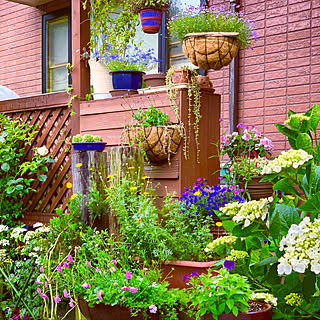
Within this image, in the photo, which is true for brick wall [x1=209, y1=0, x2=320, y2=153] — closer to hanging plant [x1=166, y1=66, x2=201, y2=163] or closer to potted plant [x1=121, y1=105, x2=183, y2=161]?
hanging plant [x1=166, y1=66, x2=201, y2=163]

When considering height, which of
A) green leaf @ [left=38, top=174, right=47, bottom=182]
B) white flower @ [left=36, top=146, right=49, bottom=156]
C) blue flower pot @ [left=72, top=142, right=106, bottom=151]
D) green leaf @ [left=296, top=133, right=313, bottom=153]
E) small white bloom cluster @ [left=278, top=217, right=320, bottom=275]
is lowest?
green leaf @ [left=38, top=174, right=47, bottom=182]

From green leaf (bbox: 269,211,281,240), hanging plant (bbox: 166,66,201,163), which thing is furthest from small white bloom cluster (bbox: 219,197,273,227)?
hanging plant (bbox: 166,66,201,163)

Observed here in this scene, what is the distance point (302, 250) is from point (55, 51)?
6884 millimetres

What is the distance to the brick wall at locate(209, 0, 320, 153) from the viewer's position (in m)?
4.96

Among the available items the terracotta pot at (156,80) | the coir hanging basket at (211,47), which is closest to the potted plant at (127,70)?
the terracotta pot at (156,80)

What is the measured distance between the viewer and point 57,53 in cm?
789

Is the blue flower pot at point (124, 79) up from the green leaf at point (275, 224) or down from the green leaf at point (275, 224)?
up

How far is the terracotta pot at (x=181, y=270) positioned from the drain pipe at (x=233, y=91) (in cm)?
Answer: 255

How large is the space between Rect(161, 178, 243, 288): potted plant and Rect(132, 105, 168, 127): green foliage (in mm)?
608

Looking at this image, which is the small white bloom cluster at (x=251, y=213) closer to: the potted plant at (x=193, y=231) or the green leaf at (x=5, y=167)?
the potted plant at (x=193, y=231)

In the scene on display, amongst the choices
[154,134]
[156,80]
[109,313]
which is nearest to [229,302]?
[109,313]

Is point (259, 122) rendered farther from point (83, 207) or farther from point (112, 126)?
point (83, 207)

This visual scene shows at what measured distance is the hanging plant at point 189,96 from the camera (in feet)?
12.4

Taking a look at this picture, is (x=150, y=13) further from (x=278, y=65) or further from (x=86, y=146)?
(x=86, y=146)
